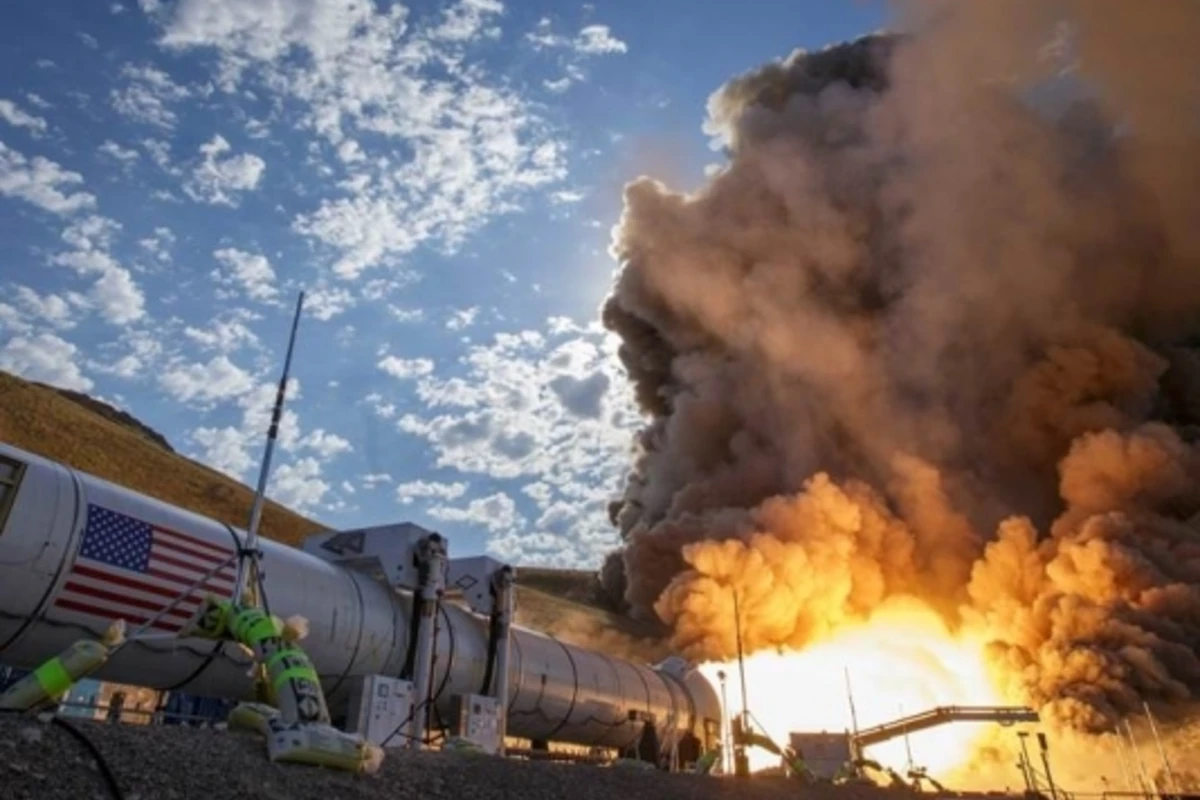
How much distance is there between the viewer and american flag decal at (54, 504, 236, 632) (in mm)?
9469

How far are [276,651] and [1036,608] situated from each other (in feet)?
148

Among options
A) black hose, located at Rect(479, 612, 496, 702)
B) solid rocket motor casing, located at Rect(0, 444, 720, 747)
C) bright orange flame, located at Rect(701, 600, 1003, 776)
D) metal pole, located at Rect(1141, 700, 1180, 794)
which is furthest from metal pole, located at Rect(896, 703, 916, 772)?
black hose, located at Rect(479, 612, 496, 702)

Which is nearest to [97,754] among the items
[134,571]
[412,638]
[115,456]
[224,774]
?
[224,774]

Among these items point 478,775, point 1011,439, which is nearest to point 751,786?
point 478,775

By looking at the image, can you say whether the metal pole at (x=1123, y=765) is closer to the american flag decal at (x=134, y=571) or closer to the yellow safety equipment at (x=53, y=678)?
the american flag decal at (x=134, y=571)

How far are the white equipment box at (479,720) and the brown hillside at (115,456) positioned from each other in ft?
169

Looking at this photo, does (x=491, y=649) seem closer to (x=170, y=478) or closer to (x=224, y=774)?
(x=224, y=774)

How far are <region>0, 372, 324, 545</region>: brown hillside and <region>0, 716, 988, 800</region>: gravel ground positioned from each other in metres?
57.4

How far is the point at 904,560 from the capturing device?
160 feet

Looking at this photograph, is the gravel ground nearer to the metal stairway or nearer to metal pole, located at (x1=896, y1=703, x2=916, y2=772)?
the metal stairway

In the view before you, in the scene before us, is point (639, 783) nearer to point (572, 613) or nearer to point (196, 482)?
point (572, 613)

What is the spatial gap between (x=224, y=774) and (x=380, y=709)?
7131 millimetres

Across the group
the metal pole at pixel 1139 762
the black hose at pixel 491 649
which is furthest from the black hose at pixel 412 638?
the metal pole at pixel 1139 762

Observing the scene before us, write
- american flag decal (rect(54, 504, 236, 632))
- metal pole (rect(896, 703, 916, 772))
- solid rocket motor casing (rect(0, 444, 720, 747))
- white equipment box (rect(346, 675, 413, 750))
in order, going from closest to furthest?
1. solid rocket motor casing (rect(0, 444, 720, 747))
2. american flag decal (rect(54, 504, 236, 632))
3. white equipment box (rect(346, 675, 413, 750))
4. metal pole (rect(896, 703, 916, 772))
